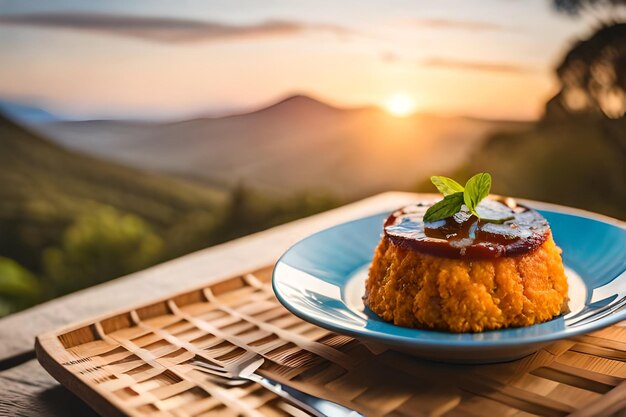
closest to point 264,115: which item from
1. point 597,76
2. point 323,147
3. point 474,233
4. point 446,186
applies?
point 323,147

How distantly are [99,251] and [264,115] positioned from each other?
1156 mm

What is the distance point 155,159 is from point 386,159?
1288 millimetres

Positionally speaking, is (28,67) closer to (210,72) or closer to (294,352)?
(210,72)

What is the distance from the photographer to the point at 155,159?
3697mm

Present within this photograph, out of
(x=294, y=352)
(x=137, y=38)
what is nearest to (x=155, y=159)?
(x=137, y=38)

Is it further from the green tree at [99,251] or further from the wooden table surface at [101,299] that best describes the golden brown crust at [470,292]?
the green tree at [99,251]

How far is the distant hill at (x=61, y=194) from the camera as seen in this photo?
10.8 feet

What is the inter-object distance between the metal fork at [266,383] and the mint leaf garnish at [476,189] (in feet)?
1.37

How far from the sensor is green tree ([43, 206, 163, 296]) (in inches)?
130

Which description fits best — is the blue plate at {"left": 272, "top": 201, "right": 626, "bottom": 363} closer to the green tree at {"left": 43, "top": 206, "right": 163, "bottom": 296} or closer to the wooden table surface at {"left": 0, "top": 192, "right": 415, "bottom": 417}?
the wooden table surface at {"left": 0, "top": 192, "right": 415, "bottom": 417}

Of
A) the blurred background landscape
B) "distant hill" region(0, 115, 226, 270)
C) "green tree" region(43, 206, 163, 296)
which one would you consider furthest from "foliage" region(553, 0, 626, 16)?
"green tree" region(43, 206, 163, 296)

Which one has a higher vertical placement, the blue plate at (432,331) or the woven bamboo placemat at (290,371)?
the blue plate at (432,331)

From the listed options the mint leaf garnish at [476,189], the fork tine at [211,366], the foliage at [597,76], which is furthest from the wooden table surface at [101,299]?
the foliage at [597,76]

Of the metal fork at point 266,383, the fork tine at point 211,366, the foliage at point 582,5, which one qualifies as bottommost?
the fork tine at point 211,366
